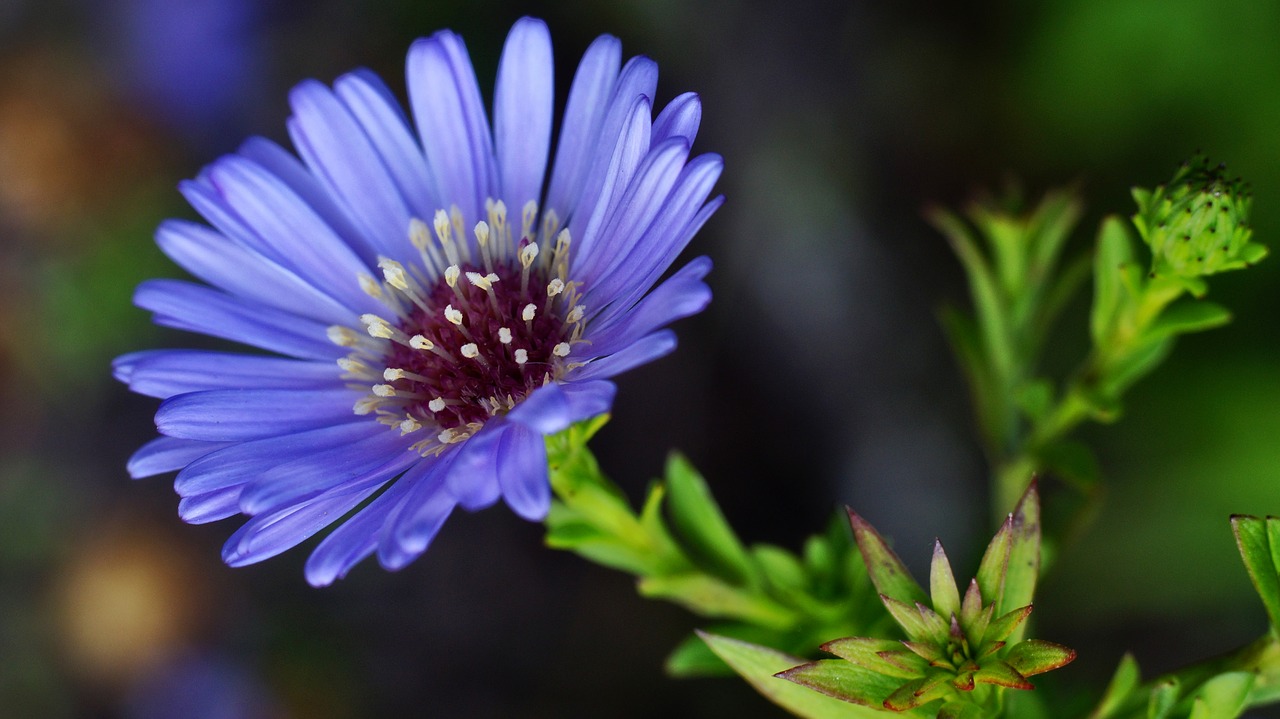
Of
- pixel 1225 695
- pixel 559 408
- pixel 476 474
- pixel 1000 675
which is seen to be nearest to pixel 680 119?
pixel 559 408

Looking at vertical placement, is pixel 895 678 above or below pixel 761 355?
below

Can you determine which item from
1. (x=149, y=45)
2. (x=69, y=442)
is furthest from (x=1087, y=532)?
(x=149, y=45)

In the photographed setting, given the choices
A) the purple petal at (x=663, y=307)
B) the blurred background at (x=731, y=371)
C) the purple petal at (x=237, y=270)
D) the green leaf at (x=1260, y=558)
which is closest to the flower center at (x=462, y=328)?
the purple petal at (x=237, y=270)

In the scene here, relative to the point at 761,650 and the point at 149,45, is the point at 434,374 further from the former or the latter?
the point at 149,45

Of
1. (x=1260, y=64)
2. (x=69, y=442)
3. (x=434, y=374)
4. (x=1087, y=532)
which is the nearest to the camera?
(x=434, y=374)

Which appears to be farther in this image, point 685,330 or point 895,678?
point 685,330

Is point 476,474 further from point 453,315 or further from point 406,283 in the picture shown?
point 406,283
